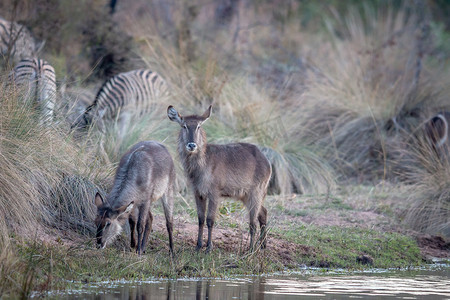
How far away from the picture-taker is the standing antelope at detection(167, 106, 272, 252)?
26.0 ft

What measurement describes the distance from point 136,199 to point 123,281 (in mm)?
1194

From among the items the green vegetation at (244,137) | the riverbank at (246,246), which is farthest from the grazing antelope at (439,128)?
the riverbank at (246,246)

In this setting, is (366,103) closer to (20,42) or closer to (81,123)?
(81,123)

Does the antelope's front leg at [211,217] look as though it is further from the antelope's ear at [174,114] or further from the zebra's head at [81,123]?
the zebra's head at [81,123]

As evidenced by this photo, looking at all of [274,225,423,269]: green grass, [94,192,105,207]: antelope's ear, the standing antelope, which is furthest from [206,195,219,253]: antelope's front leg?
[94,192,105,207]: antelope's ear

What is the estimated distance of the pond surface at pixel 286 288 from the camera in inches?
232

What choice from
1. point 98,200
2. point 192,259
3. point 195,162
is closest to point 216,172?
point 195,162

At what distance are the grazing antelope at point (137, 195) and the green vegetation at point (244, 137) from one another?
0.88ft

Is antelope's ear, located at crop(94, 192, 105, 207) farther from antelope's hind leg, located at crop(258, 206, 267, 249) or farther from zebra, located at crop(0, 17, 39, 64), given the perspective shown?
zebra, located at crop(0, 17, 39, 64)

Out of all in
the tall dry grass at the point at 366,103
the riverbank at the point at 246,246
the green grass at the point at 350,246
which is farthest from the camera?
the tall dry grass at the point at 366,103

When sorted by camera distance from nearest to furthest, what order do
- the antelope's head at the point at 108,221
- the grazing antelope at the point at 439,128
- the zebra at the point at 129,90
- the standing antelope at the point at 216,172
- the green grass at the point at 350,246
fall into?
the antelope's head at the point at 108,221 → the standing antelope at the point at 216,172 → the green grass at the point at 350,246 → the zebra at the point at 129,90 → the grazing antelope at the point at 439,128

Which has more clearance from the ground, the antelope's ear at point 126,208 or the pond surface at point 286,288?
the antelope's ear at point 126,208

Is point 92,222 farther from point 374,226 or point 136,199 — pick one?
point 374,226

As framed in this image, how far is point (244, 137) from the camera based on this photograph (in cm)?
1260
